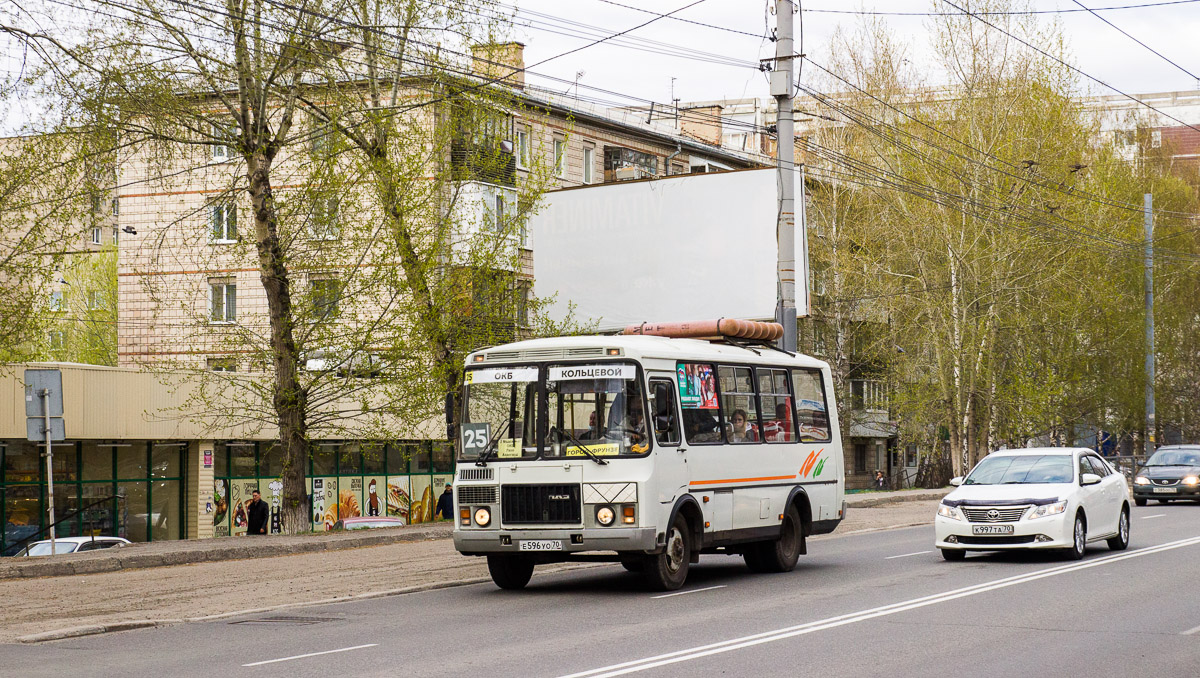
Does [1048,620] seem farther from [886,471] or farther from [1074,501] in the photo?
[886,471]

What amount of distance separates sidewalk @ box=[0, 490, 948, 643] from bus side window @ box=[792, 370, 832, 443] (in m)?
3.76

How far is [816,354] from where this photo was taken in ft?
191

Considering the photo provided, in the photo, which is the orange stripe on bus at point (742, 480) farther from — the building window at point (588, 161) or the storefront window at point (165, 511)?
the building window at point (588, 161)

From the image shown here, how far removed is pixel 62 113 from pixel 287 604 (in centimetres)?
1119

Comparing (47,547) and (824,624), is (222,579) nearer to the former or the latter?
(824,624)

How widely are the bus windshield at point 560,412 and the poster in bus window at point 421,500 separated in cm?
2684

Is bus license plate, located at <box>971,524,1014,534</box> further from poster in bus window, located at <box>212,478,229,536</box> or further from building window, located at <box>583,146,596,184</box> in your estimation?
building window, located at <box>583,146,596,184</box>

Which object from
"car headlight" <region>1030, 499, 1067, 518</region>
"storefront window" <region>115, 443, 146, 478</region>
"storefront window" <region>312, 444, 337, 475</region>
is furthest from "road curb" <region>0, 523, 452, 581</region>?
"storefront window" <region>312, 444, 337, 475</region>

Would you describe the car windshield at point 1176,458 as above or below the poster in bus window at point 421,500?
above

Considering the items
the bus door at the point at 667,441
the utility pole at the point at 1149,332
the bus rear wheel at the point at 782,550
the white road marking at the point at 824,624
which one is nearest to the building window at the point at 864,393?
the utility pole at the point at 1149,332

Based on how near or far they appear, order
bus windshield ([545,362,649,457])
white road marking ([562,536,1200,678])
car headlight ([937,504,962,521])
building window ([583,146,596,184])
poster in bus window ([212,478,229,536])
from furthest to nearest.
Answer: building window ([583,146,596,184]) → poster in bus window ([212,478,229,536]) → car headlight ([937,504,962,521]) → bus windshield ([545,362,649,457]) → white road marking ([562,536,1200,678])

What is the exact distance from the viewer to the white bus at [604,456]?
1478 centimetres

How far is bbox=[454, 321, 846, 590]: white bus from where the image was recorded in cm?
1478

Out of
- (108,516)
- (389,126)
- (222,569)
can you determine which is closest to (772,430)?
(222,569)
